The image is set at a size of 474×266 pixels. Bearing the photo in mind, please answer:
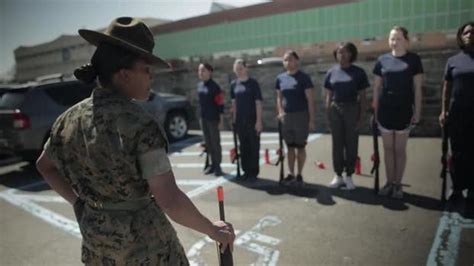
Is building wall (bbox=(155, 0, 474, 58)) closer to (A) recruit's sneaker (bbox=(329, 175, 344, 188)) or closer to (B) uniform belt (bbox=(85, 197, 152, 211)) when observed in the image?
(A) recruit's sneaker (bbox=(329, 175, 344, 188))

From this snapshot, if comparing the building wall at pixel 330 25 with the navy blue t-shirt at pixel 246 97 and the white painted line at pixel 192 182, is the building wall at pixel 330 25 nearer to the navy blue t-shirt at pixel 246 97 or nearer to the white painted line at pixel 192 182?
the navy blue t-shirt at pixel 246 97

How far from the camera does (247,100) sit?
6035 millimetres

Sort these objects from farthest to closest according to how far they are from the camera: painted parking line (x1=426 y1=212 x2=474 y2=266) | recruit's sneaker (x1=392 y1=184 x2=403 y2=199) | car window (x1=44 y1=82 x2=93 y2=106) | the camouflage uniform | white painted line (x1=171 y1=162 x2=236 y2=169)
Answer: car window (x1=44 y1=82 x2=93 y2=106) → white painted line (x1=171 y1=162 x2=236 y2=169) → recruit's sneaker (x1=392 y1=184 x2=403 y2=199) → painted parking line (x1=426 y1=212 x2=474 y2=266) → the camouflage uniform

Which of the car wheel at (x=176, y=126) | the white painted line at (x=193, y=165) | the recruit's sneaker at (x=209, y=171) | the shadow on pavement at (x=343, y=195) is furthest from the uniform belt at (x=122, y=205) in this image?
the car wheel at (x=176, y=126)

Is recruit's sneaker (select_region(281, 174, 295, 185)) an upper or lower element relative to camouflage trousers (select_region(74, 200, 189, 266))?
lower

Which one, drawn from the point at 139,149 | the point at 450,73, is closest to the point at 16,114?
the point at 139,149

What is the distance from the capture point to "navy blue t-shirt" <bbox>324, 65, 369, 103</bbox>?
507 centimetres

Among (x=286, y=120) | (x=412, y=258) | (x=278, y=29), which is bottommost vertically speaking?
(x=412, y=258)

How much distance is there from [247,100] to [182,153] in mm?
3332

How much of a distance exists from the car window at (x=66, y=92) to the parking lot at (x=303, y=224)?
191 cm

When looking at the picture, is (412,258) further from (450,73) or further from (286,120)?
(286,120)

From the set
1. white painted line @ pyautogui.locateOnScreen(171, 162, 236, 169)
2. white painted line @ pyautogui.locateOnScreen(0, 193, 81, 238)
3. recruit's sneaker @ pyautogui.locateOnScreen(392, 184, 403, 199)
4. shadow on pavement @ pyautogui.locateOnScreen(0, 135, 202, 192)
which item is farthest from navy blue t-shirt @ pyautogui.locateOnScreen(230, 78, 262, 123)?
shadow on pavement @ pyautogui.locateOnScreen(0, 135, 202, 192)

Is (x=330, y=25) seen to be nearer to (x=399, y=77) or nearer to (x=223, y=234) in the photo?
(x=399, y=77)

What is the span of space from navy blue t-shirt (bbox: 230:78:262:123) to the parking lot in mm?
1110
